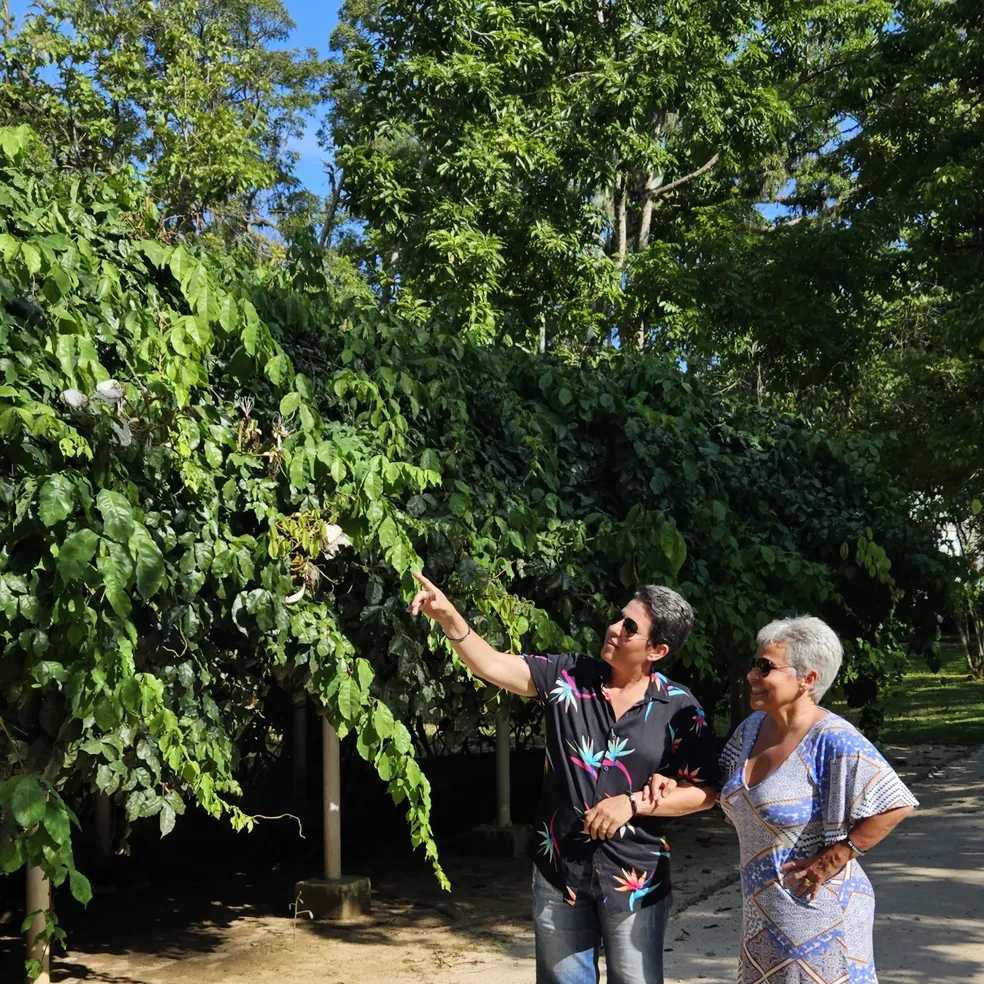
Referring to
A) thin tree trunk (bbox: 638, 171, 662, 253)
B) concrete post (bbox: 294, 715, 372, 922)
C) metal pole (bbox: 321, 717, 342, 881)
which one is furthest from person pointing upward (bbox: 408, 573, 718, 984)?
thin tree trunk (bbox: 638, 171, 662, 253)

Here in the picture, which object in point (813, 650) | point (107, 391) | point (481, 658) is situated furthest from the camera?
point (107, 391)

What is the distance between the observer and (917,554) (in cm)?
823

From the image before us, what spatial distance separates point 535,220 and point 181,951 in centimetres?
906

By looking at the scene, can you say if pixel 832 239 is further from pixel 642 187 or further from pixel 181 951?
pixel 181 951

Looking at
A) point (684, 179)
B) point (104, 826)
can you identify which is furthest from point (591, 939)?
point (684, 179)

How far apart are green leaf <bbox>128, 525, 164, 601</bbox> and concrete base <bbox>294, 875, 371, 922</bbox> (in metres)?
3.04

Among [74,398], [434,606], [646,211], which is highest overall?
[646,211]

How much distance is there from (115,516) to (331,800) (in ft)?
9.59

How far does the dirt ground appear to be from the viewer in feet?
18.4

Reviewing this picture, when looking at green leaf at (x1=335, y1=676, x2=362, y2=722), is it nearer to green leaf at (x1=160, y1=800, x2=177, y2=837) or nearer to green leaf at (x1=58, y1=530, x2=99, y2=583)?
green leaf at (x1=160, y1=800, x2=177, y2=837)

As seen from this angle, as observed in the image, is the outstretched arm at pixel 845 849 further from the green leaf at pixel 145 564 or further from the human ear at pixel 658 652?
the green leaf at pixel 145 564

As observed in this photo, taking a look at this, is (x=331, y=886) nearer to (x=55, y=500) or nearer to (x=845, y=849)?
(x=55, y=500)

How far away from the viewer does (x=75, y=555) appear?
371cm

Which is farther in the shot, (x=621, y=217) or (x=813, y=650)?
(x=621, y=217)
